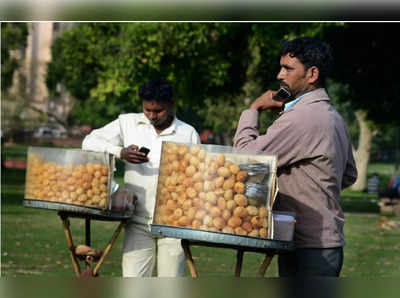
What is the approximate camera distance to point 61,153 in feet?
16.2

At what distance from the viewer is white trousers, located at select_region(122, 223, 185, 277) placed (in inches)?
202

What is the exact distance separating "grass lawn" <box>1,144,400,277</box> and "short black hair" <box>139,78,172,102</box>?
4504 mm

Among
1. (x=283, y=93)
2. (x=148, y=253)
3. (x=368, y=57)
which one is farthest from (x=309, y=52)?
(x=368, y=57)

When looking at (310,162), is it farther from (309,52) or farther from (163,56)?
(163,56)

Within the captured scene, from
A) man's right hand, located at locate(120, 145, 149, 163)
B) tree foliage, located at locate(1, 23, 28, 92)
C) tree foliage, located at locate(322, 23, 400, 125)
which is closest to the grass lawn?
tree foliage, located at locate(322, 23, 400, 125)

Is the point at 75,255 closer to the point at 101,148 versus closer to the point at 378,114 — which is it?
the point at 101,148

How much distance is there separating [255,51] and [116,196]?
16.9 m

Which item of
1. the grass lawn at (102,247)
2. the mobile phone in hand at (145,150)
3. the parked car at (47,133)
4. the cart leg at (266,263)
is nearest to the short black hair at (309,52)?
the cart leg at (266,263)

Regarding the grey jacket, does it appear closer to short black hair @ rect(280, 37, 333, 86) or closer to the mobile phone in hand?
short black hair @ rect(280, 37, 333, 86)

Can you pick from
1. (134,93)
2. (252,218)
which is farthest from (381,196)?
(252,218)

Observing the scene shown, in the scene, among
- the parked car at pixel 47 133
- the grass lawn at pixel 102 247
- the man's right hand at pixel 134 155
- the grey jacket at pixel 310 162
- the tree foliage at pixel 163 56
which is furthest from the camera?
the parked car at pixel 47 133

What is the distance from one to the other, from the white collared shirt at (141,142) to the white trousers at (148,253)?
0.37 feet

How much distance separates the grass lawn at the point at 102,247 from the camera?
10383 millimetres

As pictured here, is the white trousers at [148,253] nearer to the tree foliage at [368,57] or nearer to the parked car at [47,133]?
the tree foliage at [368,57]
